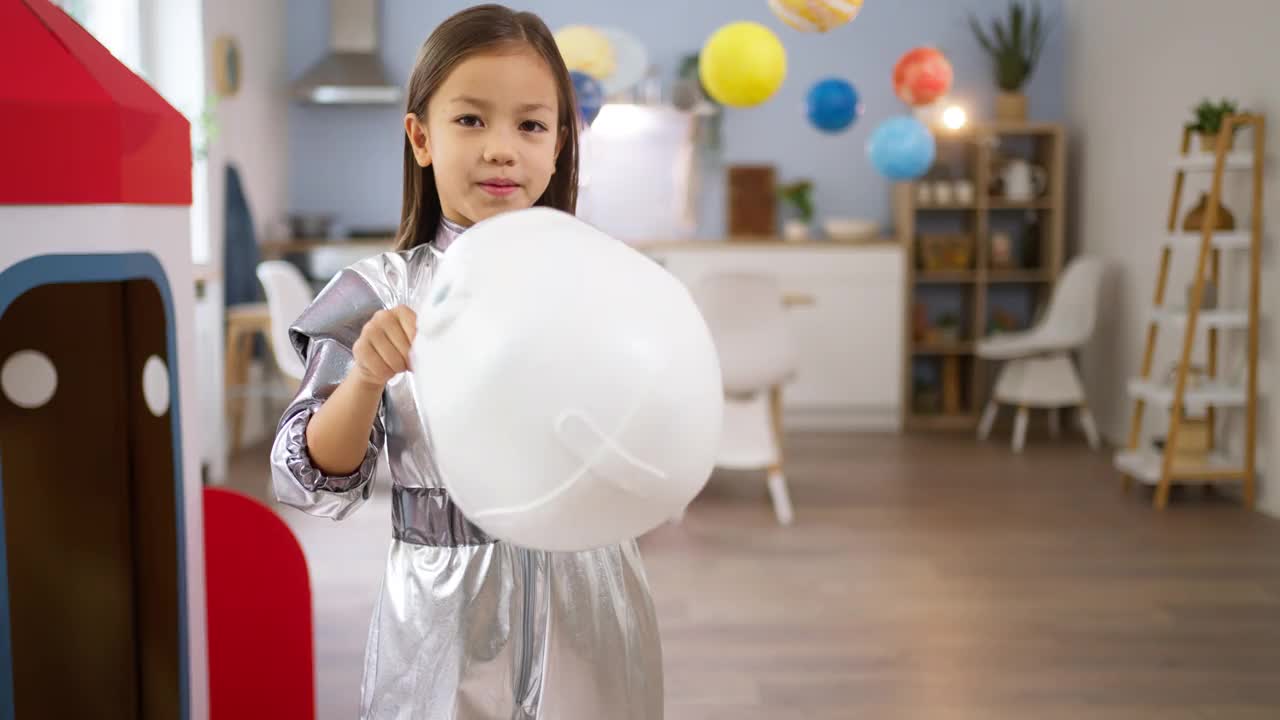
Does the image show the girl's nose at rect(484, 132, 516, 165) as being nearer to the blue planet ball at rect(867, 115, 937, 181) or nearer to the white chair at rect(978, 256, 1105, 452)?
the blue planet ball at rect(867, 115, 937, 181)

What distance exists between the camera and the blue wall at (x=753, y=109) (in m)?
6.88

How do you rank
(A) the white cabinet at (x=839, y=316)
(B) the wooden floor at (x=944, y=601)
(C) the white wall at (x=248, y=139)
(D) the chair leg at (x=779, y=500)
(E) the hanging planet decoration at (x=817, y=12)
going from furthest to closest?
1. (A) the white cabinet at (x=839, y=316)
2. (C) the white wall at (x=248, y=139)
3. (D) the chair leg at (x=779, y=500)
4. (E) the hanging planet decoration at (x=817, y=12)
5. (B) the wooden floor at (x=944, y=601)

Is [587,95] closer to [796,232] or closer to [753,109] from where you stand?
[796,232]

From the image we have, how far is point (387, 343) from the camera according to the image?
91cm

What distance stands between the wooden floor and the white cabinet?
1.48 meters

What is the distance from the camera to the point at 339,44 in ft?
22.4

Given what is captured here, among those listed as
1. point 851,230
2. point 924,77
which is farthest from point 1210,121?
point 851,230

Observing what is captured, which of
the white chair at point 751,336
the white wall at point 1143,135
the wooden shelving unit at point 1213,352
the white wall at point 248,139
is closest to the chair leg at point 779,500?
the white chair at point 751,336

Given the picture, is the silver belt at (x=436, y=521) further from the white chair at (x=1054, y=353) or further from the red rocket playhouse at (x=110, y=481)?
the white chair at (x=1054, y=353)

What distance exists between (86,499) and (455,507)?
73cm

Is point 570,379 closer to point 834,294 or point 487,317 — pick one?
point 487,317

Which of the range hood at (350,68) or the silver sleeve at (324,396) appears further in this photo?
the range hood at (350,68)

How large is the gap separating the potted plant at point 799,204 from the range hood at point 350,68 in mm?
2233

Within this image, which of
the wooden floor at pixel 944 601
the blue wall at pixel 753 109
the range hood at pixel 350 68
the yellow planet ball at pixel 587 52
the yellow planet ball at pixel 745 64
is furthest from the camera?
the blue wall at pixel 753 109
